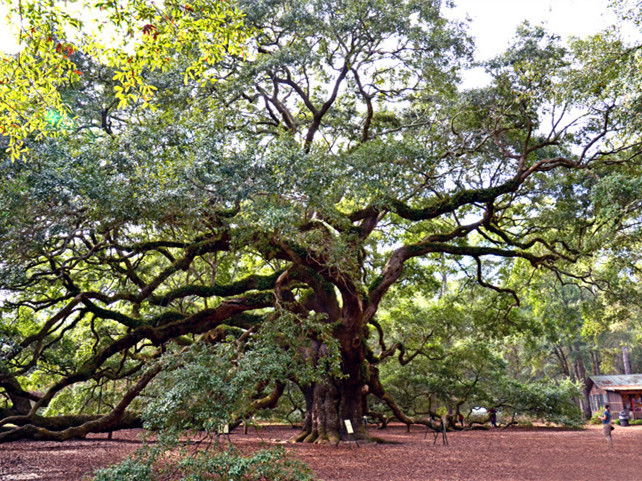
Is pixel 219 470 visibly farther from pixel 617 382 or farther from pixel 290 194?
pixel 617 382

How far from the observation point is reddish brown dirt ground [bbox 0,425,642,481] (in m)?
6.84

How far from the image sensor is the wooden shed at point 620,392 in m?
20.1

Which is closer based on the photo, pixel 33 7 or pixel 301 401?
pixel 33 7

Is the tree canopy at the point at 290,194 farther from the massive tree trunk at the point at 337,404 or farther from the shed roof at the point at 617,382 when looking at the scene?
the shed roof at the point at 617,382

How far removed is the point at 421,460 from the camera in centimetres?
842

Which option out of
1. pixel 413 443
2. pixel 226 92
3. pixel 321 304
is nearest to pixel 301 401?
pixel 413 443

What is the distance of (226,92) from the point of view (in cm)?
973

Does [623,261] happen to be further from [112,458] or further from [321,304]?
[112,458]

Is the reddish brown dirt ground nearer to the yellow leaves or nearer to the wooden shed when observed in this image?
the yellow leaves

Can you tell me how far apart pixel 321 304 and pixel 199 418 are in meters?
5.33

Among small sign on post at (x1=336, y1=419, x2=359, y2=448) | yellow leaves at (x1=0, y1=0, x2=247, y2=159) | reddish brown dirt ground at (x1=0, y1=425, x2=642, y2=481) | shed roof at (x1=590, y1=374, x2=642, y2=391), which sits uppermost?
yellow leaves at (x1=0, y1=0, x2=247, y2=159)

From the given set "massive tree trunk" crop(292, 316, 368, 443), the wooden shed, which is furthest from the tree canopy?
the wooden shed

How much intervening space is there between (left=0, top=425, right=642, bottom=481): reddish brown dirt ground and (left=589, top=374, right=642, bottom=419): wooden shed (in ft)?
33.5

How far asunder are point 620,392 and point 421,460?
16331 mm
